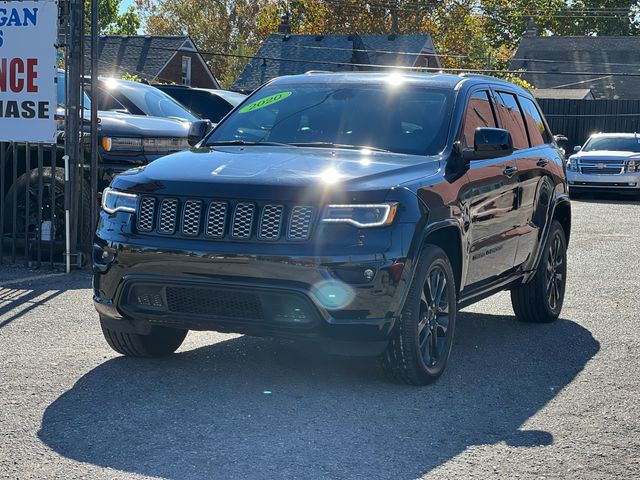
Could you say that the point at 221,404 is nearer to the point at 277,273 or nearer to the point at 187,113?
the point at 277,273

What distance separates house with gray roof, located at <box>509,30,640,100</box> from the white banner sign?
183ft

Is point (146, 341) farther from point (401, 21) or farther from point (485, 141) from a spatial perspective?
point (401, 21)

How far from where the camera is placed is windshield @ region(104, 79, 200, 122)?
1324 cm

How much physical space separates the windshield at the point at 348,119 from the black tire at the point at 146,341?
130 cm

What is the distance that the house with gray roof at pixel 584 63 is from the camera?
65.9 metres

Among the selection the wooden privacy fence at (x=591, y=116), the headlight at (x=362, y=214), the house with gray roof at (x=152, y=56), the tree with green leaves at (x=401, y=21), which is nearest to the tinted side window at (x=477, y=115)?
the headlight at (x=362, y=214)

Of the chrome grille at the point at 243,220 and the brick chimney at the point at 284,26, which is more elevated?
the brick chimney at the point at 284,26

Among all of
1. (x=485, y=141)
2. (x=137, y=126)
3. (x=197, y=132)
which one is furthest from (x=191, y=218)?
(x=137, y=126)

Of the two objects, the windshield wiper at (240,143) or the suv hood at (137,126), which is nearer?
the windshield wiper at (240,143)

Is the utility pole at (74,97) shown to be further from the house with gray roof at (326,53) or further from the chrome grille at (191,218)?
the house with gray roof at (326,53)

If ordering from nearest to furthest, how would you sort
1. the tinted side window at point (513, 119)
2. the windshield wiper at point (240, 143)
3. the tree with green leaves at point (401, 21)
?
the windshield wiper at point (240, 143) < the tinted side window at point (513, 119) < the tree with green leaves at point (401, 21)

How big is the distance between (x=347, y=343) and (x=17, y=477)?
1.89 m

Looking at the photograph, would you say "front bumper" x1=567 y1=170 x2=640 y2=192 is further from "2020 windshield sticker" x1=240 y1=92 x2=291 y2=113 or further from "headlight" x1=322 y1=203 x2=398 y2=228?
"headlight" x1=322 y1=203 x2=398 y2=228

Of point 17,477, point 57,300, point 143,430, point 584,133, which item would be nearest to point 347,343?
point 143,430
